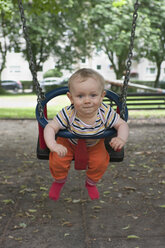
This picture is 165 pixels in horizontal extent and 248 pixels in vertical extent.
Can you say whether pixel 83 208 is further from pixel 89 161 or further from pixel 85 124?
pixel 85 124

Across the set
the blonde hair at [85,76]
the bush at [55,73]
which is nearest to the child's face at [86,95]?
the blonde hair at [85,76]

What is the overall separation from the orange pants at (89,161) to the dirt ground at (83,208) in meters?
0.91

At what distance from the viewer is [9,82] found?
3466 cm

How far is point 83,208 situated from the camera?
4.09 metres

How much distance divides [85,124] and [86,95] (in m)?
0.26

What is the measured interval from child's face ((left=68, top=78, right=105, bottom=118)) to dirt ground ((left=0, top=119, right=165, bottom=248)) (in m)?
1.47

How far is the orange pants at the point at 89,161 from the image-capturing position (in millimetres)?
2672

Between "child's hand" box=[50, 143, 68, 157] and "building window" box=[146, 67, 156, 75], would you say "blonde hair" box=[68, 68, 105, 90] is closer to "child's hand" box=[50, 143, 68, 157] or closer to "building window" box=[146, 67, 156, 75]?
"child's hand" box=[50, 143, 68, 157]

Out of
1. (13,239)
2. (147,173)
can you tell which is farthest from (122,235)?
(147,173)

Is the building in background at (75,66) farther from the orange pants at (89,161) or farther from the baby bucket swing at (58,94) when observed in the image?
the orange pants at (89,161)

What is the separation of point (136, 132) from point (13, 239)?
616 cm

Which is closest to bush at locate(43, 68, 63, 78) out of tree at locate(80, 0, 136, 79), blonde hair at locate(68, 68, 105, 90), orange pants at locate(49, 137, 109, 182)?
tree at locate(80, 0, 136, 79)

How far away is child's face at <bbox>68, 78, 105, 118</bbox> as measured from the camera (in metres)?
2.38

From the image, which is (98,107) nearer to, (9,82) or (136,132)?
(136,132)
